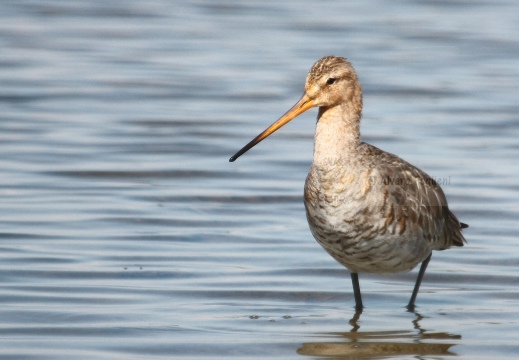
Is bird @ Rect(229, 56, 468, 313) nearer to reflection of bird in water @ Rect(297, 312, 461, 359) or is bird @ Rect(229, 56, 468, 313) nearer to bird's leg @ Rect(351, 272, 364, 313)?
bird's leg @ Rect(351, 272, 364, 313)

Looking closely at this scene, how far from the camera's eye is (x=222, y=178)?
10547mm

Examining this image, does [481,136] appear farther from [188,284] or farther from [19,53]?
[19,53]

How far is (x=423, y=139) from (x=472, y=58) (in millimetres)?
4810

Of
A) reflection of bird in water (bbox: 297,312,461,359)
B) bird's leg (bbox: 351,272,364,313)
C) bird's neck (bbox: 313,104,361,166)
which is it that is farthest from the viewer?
bird's leg (bbox: 351,272,364,313)

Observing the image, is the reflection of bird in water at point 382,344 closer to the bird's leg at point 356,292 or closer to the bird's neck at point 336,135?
the bird's leg at point 356,292

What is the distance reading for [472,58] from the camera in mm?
16266

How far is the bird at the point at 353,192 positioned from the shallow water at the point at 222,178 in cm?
42

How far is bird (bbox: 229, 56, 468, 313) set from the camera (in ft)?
22.1

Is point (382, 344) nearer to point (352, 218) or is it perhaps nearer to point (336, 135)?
point (352, 218)

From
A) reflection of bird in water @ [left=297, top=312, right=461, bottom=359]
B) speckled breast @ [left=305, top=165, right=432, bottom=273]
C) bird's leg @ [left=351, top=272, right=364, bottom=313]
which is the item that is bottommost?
reflection of bird in water @ [left=297, top=312, right=461, bottom=359]

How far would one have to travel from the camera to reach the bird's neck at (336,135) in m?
6.85

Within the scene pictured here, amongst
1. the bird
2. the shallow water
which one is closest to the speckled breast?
the bird

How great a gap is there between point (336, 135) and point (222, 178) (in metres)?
3.74

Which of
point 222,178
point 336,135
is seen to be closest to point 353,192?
point 336,135
